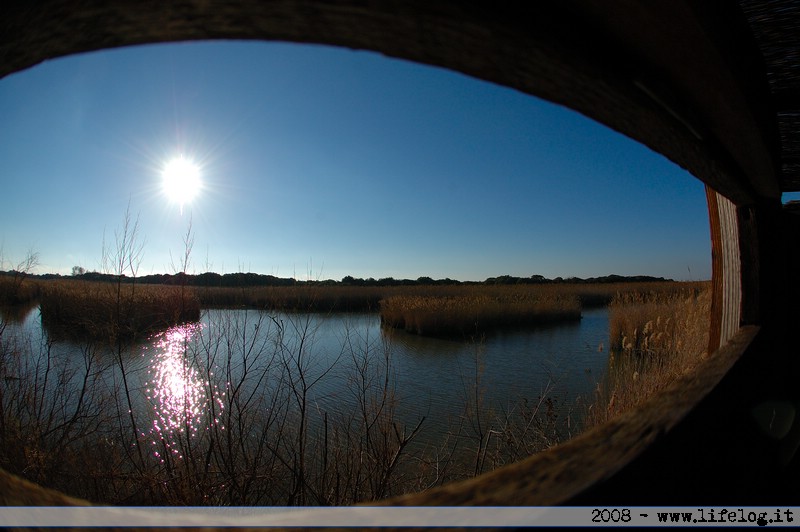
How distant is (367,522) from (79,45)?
0.56 meters

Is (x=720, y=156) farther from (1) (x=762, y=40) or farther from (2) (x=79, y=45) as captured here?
(2) (x=79, y=45)

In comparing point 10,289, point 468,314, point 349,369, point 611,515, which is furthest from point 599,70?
point 468,314

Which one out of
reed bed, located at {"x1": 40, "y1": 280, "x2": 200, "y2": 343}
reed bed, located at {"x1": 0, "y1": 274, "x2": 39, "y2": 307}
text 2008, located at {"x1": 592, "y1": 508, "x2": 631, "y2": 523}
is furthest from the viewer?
reed bed, located at {"x1": 0, "y1": 274, "x2": 39, "y2": 307}

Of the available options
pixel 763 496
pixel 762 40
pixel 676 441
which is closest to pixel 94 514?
pixel 676 441

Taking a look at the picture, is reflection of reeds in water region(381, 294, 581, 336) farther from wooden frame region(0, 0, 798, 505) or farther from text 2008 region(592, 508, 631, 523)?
text 2008 region(592, 508, 631, 523)

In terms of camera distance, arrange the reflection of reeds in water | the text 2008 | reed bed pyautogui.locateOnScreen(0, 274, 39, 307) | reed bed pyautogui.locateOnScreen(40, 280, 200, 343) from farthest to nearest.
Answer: the reflection of reeds in water
reed bed pyautogui.locateOnScreen(0, 274, 39, 307)
reed bed pyautogui.locateOnScreen(40, 280, 200, 343)
the text 2008

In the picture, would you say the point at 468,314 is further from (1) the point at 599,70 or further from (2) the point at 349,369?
(1) the point at 599,70

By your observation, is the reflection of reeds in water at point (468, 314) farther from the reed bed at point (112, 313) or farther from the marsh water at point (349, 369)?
the reed bed at point (112, 313)

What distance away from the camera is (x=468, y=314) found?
1241 centimetres

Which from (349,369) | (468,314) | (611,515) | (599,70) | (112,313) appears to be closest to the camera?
(611,515)

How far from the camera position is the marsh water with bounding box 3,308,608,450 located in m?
3.67

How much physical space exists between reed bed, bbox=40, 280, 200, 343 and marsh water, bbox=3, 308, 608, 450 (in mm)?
323

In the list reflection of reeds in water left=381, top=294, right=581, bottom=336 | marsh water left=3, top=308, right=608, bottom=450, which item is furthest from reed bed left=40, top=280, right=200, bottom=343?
reflection of reeds in water left=381, top=294, right=581, bottom=336

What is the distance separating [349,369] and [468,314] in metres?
6.81
